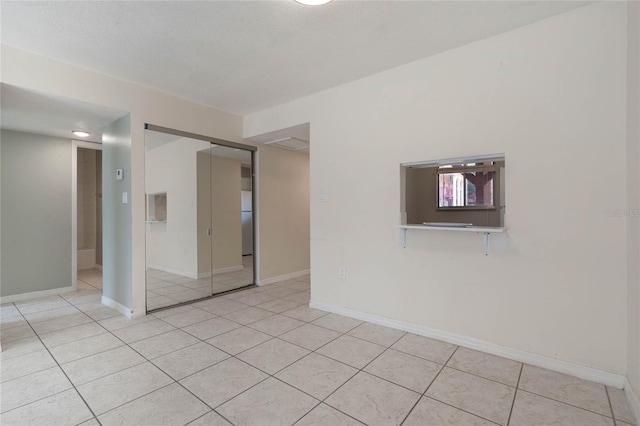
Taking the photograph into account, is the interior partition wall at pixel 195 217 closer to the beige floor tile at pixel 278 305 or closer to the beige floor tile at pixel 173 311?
the beige floor tile at pixel 173 311

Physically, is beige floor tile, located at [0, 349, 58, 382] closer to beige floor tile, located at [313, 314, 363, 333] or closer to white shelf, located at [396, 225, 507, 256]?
beige floor tile, located at [313, 314, 363, 333]

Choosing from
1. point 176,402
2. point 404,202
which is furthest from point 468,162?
point 176,402

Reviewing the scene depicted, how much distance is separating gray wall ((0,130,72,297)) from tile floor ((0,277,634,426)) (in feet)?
4.49

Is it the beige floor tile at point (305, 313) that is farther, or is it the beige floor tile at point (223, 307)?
the beige floor tile at point (223, 307)

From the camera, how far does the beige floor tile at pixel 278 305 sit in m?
3.45

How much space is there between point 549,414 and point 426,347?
905 mm

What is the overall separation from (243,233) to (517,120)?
12.1 feet

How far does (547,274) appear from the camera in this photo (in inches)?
83.2

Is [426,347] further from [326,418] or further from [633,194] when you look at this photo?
[633,194]

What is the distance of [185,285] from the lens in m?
3.94

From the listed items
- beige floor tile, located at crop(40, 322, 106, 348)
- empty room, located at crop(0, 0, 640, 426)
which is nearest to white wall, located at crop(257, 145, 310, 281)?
empty room, located at crop(0, 0, 640, 426)

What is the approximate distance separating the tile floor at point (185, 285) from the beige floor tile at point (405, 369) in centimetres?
265

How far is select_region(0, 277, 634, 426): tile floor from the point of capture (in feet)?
5.37

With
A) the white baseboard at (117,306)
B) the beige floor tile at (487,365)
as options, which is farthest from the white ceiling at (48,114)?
the beige floor tile at (487,365)
